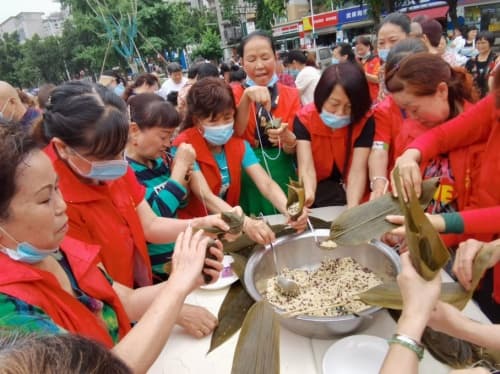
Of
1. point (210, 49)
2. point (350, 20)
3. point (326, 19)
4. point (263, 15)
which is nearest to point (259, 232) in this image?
point (210, 49)

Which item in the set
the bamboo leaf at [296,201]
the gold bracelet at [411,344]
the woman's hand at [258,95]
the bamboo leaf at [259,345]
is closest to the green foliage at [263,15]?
the woman's hand at [258,95]

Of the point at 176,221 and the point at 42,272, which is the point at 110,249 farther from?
the point at 42,272

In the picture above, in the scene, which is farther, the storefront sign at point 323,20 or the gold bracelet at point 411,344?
the storefront sign at point 323,20

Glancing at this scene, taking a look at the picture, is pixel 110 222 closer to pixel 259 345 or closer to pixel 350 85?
pixel 259 345

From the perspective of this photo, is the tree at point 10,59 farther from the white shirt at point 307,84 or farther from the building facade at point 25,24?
the white shirt at point 307,84

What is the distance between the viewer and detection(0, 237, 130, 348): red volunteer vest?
900 mm

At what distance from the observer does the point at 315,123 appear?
2.08 metres

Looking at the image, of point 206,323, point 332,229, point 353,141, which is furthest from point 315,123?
point 206,323

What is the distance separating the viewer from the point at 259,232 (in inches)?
60.7

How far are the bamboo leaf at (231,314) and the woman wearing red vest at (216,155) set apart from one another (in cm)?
65

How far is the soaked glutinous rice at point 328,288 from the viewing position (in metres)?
1.23

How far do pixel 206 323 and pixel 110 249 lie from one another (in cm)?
53

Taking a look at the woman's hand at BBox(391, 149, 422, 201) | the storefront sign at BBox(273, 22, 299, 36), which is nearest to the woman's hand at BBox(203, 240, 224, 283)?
the woman's hand at BBox(391, 149, 422, 201)

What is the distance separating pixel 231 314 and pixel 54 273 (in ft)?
2.07
